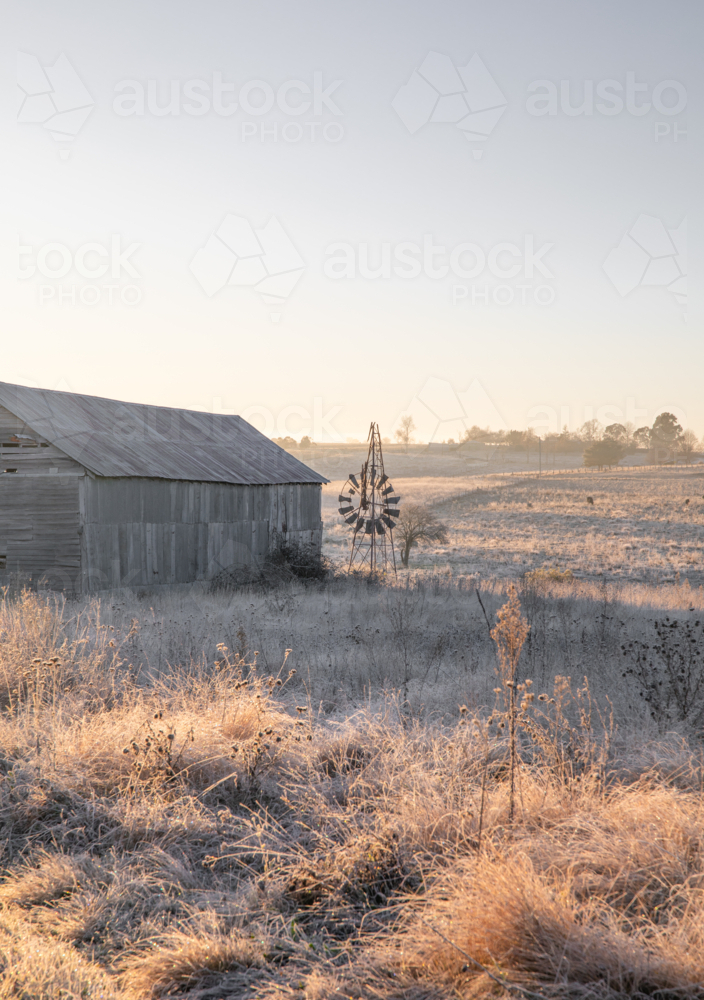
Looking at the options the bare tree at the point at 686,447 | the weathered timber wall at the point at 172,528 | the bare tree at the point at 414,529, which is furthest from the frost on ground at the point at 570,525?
the bare tree at the point at 686,447

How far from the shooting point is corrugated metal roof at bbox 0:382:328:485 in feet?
56.7

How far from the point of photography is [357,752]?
229 inches

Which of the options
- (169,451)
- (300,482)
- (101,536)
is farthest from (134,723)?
(300,482)

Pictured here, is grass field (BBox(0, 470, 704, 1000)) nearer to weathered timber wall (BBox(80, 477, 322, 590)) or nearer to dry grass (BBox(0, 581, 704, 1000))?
dry grass (BBox(0, 581, 704, 1000))

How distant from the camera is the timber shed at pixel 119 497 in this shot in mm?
16719

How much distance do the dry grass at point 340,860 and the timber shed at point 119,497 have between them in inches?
436

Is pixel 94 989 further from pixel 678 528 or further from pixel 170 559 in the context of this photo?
pixel 678 528

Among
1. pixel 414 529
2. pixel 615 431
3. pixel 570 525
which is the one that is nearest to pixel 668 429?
pixel 615 431

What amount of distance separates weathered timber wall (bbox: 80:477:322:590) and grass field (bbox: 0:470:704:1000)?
8.12 meters

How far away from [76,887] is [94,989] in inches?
37.2

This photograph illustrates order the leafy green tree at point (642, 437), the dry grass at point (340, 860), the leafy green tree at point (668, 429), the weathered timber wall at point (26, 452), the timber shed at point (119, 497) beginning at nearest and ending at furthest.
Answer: the dry grass at point (340, 860) < the timber shed at point (119, 497) < the weathered timber wall at point (26, 452) < the leafy green tree at point (668, 429) < the leafy green tree at point (642, 437)

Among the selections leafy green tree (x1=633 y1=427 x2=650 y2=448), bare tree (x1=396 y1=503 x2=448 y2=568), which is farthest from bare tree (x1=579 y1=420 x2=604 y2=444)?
bare tree (x1=396 y1=503 x2=448 y2=568)

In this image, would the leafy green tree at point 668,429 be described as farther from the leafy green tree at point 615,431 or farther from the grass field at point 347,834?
the grass field at point 347,834

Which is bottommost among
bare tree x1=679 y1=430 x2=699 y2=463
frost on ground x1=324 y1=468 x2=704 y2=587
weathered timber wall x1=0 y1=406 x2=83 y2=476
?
frost on ground x1=324 y1=468 x2=704 y2=587
